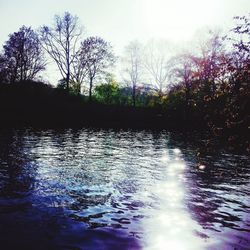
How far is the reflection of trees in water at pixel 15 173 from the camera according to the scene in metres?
12.7

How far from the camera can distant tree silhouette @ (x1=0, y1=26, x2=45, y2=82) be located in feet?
194

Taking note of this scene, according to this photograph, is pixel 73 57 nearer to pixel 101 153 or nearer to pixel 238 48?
pixel 101 153

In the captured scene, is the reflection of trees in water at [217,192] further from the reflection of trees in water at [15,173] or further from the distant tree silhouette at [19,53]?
the distant tree silhouette at [19,53]

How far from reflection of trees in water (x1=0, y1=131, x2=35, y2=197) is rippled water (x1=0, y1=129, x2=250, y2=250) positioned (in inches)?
1.5

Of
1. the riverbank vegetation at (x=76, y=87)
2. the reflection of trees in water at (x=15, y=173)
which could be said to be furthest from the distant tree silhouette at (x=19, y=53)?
the reflection of trees in water at (x=15, y=173)

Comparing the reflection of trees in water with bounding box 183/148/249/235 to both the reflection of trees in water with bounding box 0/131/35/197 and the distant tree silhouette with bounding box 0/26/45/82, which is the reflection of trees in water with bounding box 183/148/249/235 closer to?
the reflection of trees in water with bounding box 0/131/35/197

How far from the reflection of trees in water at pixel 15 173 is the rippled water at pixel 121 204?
4cm

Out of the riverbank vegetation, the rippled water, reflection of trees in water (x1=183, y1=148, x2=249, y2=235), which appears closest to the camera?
the rippled water

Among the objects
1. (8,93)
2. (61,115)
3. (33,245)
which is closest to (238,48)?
(33,245)

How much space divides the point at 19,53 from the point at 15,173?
161 ft

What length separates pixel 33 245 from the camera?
25.7ft

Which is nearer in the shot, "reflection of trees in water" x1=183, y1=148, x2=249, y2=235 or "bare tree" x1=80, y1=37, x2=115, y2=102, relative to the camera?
"reflection of trees in water" x1=183, y1=148, x2=249, y2=235

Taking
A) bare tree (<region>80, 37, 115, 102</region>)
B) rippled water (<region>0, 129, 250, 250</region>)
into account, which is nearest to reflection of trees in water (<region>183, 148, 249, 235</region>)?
rippled water (<region>0, 129, 250, 250</region>)

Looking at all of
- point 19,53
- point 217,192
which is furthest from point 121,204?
point 19,53
